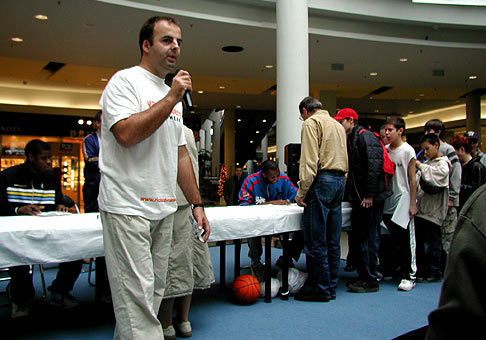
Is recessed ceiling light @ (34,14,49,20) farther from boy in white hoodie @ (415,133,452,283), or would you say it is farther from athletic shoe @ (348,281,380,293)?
athletic shoe @ (348,281,380,293)

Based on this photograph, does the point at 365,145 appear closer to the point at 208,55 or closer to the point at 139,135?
the point at 139,135

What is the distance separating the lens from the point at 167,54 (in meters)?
2.00

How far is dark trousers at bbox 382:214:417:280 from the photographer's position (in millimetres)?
4695

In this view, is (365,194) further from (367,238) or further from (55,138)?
(55,138)

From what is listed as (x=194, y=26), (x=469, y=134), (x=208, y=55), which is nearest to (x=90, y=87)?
(x=208, y=55)

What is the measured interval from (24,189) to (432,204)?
409cm

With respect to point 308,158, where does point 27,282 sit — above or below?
below

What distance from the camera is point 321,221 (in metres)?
3.97

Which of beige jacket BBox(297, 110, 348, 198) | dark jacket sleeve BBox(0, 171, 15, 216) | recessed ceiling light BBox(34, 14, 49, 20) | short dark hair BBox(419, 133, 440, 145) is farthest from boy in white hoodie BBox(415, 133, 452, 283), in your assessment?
recessed ceiling light BBox(34, 14, 49, 20)

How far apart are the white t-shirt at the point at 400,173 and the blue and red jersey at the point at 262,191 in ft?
3.74

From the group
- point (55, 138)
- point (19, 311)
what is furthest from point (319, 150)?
point (55, 138)

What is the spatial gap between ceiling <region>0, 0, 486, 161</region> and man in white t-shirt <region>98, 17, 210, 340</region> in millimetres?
6131

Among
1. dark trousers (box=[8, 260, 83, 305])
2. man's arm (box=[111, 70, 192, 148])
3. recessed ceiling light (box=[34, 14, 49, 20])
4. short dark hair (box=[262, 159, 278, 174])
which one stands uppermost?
recessed ceiling light (box=[34, 14, 49, 20])

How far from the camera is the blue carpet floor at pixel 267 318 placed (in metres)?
3.12
